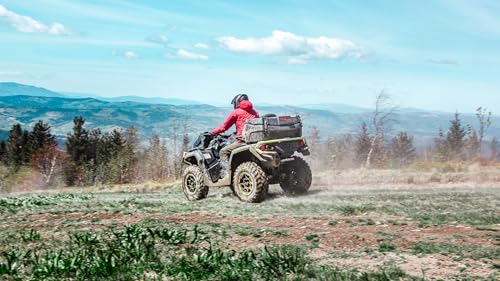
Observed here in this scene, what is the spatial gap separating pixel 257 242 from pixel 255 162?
6.25 m

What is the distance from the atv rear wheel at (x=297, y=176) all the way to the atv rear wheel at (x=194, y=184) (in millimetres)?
2253

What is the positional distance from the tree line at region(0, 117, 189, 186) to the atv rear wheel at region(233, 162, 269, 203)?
199 ft

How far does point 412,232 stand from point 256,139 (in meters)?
6.08

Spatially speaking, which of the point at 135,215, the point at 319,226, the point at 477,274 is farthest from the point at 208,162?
the point at 477,274

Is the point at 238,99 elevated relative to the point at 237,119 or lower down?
elevated

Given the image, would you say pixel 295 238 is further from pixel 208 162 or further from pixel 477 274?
pixel 208 162

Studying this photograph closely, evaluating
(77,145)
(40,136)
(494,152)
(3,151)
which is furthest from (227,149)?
(3,151)

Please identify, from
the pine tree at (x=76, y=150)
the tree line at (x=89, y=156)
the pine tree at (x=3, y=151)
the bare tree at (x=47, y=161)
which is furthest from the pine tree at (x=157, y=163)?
the pine tree at (x=3, y=151)

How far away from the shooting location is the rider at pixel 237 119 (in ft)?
45.6

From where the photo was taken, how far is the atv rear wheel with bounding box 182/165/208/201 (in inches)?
563

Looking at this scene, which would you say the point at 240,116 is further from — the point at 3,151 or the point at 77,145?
the point at 3,151

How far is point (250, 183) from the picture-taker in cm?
1295

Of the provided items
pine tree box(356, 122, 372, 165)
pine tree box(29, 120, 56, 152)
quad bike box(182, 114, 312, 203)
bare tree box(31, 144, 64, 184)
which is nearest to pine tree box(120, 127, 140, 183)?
bare tree box(31, 144, 64, 184)

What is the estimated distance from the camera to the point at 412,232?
7992 mm
